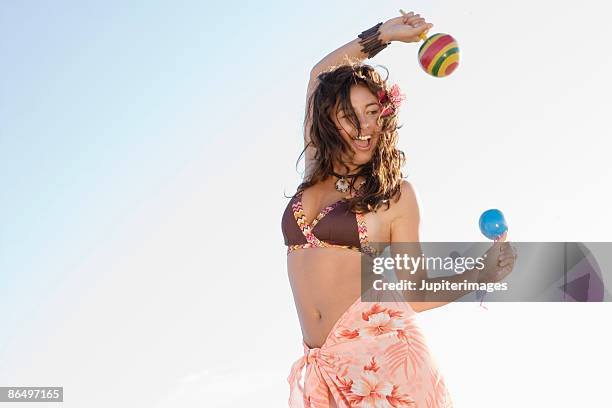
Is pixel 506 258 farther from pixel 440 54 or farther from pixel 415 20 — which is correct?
pixel 415 20

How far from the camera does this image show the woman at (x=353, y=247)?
386cm

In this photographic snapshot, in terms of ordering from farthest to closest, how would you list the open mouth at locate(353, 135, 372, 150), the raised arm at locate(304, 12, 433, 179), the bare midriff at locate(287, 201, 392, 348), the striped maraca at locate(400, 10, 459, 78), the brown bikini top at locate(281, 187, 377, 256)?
the striped maraca at locate(400, 10, 459, 78) < the raised arm at locate(304, 12, 433, 179) < the open mouth at locate(353, 135, 372, 150) < the brown bikini top at locate(281, 187, 377, 256) < the bare midriff at locate(287, 201, 392, 348)

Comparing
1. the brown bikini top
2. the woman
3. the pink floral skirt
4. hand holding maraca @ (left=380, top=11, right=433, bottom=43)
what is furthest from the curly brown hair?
the pink floral skirt

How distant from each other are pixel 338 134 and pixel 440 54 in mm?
805

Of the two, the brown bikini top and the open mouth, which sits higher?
the open mouth

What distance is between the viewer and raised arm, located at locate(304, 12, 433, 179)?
460cm

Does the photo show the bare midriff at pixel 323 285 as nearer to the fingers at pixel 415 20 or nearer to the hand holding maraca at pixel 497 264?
the hand holding maraca at pixel 497 264

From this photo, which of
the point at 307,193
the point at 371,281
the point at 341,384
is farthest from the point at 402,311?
the point at 307,193

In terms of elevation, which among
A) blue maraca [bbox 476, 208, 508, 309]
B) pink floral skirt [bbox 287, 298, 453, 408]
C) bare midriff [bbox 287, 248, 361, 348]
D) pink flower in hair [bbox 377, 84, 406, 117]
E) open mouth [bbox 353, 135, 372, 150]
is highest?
pink flower in hair [bbox 377, 84, 406, 117]

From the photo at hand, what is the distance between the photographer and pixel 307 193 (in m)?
4.31

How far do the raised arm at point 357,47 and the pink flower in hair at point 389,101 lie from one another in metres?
0.32

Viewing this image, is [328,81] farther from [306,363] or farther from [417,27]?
[306,363]

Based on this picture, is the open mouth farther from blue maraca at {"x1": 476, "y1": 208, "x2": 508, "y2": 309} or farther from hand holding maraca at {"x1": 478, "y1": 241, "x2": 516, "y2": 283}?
hand holding maraca at {"x1": 478, "y1": 241, "x2": 516, "y2": 283}

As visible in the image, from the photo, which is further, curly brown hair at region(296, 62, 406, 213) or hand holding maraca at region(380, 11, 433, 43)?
hand holding maraca at region(380, 11, 433, 43)
